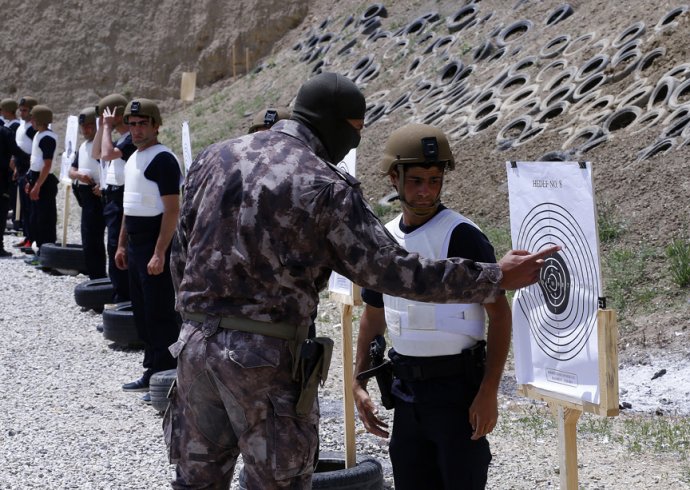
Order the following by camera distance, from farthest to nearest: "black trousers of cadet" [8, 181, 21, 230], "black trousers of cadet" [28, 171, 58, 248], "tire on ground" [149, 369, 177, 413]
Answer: "black trousers of cadet" [8, 181, 21, 230]
"black trousers of cadet" [28, 171, 58, 248]
"tire on ground" [149, 369, 177, 413]

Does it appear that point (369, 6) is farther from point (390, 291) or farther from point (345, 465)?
point (390, 291)

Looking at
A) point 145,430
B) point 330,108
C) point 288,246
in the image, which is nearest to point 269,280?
point 288,246

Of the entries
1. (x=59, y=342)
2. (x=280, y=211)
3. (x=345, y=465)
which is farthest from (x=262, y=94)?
(x=280, y=211)

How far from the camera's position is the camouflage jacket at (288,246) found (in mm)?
3547

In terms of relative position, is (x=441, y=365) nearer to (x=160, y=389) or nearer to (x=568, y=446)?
(x=568, y=446)

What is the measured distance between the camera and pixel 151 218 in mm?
7867

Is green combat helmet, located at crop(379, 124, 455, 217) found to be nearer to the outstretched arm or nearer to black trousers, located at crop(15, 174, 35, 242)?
the outstretched arm

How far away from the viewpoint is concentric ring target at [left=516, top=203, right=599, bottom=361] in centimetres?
408

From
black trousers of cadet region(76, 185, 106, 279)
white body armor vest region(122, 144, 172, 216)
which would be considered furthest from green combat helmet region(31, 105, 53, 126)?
white body armor vest region(122, 144, 172, 216)

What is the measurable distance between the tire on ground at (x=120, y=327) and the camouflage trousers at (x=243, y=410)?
20.0 feet

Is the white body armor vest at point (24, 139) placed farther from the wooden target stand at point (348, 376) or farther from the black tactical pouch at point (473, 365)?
the black tactical pouch at point (473, 365)

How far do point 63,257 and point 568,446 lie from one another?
10.9 m

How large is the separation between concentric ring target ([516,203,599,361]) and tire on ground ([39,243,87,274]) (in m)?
10.6

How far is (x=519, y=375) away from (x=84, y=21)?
31.9m
